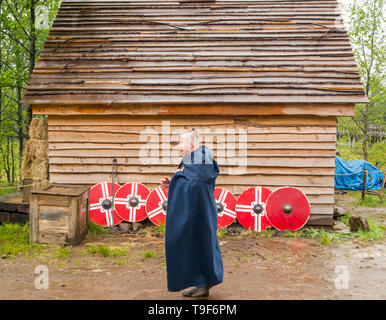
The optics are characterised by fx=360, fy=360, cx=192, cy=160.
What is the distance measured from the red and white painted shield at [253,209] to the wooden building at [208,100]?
0.25m

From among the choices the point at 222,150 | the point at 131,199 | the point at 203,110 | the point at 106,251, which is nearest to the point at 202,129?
the point at 203,110

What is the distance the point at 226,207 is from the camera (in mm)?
7523

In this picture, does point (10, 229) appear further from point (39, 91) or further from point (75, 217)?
point (39, 91)

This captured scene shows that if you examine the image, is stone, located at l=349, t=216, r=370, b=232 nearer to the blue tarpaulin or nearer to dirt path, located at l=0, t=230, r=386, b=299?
dirt path, located at l=0, t=230, r=386, b=299

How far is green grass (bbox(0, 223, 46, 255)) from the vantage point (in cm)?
605

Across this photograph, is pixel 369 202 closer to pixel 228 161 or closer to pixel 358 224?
pixel 358 224

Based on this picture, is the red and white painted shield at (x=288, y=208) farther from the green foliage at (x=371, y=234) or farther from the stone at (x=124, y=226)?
the stone at (x=124, y=226)

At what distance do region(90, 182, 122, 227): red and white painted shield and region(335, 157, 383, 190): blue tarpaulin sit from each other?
10.6 metres

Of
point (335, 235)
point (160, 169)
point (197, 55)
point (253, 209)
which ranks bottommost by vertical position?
point (335, 235)

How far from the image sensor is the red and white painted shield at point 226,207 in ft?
24.7

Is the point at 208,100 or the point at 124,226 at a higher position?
the point at 208,100

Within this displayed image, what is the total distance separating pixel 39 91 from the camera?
766cm

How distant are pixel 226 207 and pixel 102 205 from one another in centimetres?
262

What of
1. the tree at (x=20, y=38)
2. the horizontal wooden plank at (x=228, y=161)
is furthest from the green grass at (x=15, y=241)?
the tree at (x=20, y=38)
